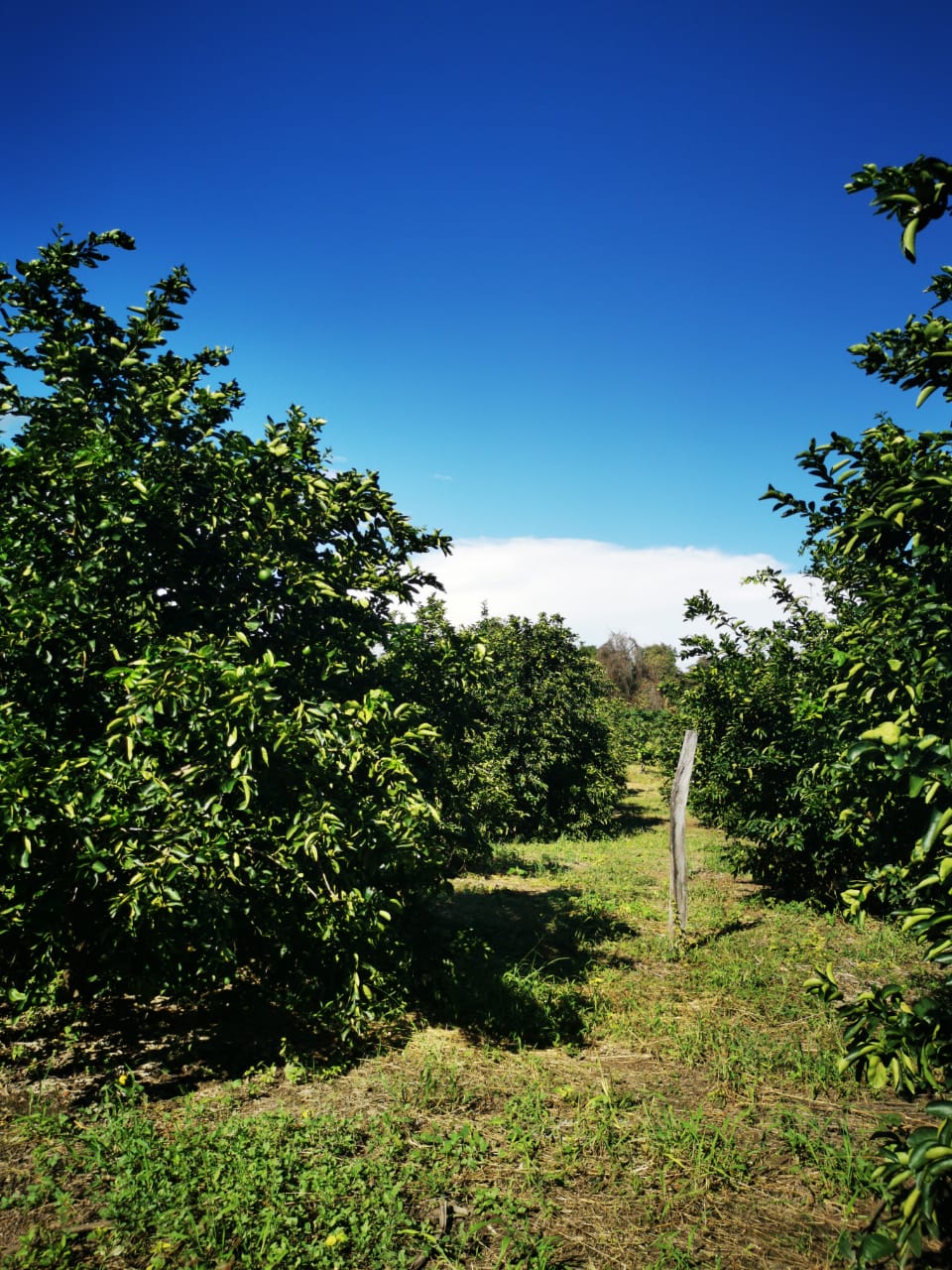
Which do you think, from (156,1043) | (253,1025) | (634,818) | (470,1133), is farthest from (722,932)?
(634,818)

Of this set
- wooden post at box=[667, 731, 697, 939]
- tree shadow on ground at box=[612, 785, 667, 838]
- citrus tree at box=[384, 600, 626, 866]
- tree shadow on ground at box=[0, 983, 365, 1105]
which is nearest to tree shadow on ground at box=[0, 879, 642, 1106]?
tree shadow on ground at box=[0, 983, 365, 1105]

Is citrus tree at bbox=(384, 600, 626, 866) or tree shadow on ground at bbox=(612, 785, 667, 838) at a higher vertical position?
citrus tree at bbox=(384, 600, 626, 866)

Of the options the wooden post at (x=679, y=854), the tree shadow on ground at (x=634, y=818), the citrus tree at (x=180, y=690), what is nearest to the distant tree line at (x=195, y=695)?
the citrus tree at (x=180, y=690)

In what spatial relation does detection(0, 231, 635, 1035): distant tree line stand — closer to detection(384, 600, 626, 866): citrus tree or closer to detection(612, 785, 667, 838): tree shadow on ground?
detection(384, 600, 626, 866): citrus tree

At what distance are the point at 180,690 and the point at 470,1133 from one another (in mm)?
3364

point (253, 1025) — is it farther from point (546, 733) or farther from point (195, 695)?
point (546, 733)

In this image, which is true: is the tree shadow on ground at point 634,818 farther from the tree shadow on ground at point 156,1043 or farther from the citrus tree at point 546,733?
the tree shadow on ground at point 156,1043

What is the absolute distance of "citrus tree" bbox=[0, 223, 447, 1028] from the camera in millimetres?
4289

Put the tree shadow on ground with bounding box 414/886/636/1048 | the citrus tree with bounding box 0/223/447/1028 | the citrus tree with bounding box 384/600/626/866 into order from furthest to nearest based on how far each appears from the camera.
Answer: the citrus tree with bounding box 384/600/626/866 < the tree shadow on ground with bounding box 414/886/636/1048 < the citrus tree with bounding box 0/223/447/1028

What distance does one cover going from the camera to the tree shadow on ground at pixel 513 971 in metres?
6.19

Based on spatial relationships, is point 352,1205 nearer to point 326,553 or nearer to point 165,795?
point 165,795

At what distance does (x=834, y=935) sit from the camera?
28.2 feet

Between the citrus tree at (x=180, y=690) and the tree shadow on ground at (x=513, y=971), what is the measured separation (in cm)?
102

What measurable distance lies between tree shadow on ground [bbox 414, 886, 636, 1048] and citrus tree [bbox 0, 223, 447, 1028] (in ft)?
3.34
